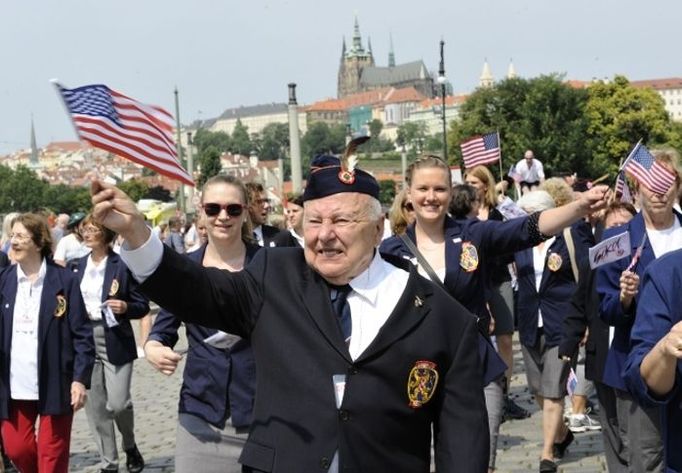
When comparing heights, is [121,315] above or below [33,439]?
above

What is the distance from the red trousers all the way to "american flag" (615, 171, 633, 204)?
3.72m

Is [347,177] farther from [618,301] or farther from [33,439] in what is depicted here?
[33,439]

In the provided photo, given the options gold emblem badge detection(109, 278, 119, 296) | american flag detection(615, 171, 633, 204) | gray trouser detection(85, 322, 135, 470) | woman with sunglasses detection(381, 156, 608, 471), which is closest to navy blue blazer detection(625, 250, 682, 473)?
woman with sunglasses detection(381, 156, 608, 471)

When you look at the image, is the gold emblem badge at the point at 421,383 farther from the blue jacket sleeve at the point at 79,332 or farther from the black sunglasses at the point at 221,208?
the blue jacket sleeve at the point at 79,332

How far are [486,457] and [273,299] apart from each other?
2.81ft

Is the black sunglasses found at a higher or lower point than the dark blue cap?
lower

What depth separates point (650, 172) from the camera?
21.4ft

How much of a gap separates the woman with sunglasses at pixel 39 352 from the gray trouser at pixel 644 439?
351 centimetres

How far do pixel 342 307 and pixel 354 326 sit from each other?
76 millimetres

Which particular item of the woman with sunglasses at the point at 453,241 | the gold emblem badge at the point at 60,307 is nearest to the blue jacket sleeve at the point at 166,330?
the woman with sunglasses at the point at 453,241

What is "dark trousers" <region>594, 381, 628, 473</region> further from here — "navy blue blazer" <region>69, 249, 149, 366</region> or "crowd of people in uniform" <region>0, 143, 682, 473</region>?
"navy blue blazer" <region>69, 249, 149, 366</region>

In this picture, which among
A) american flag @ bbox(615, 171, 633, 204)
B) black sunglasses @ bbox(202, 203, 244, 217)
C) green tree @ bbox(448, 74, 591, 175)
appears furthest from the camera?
green tree @ bbox(448, 74, 591, 175)

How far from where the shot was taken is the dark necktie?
13.4 feet

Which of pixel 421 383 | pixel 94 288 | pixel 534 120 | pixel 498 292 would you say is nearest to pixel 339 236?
pixel 421 383
